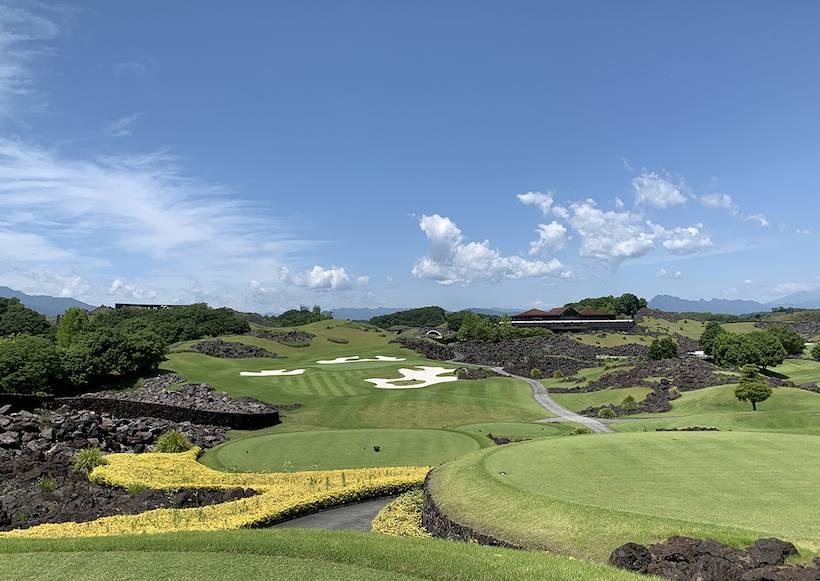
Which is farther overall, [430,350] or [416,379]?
[430,350]

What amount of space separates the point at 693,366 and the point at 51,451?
62.9 m

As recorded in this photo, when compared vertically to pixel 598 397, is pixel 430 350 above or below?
above

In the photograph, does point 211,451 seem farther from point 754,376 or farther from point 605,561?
point 754,376

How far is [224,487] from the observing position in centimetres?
2170

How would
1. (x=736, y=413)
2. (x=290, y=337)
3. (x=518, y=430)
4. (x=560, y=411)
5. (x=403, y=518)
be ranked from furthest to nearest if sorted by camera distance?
(x=290, y=337), (x=560, y=411), (x=736, y=413), (x=518, y=430), (x=403, y=518)

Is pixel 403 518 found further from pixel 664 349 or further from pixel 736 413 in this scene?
pixel 664 349

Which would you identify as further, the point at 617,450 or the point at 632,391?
the point at 632,391

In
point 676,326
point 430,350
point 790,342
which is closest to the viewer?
point 790,342

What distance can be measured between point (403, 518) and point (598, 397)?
43.0m

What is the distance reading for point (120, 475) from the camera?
23.4 meters

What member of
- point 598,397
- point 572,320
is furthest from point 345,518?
point 572,320

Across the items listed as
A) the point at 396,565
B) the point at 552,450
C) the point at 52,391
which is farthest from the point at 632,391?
the point at 52,391

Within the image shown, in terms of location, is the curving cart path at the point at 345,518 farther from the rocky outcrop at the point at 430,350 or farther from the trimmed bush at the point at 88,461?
the rocky outcrop at the point at 430,350

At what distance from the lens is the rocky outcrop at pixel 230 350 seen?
3920 inches
